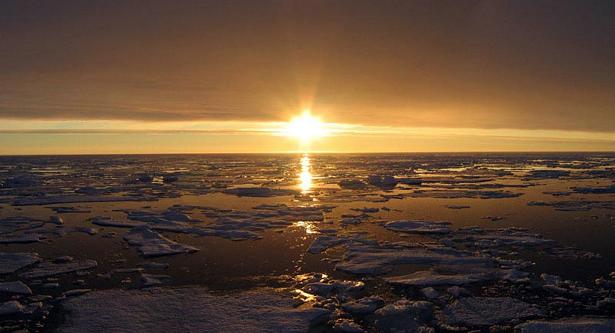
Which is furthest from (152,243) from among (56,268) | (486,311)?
(486,311)

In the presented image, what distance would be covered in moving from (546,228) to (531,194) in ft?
34.3

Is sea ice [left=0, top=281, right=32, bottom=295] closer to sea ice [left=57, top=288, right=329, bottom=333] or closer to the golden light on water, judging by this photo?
sea ice [left=57, top=288, right=329, bottom=333]

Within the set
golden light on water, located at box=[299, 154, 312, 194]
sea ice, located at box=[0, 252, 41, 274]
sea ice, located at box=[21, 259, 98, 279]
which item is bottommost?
sea ice, located at box=[21, 259, 98, 279]

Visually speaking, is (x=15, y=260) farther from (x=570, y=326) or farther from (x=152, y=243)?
(x=570, y=326)

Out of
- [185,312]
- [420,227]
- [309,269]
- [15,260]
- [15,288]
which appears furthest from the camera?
[420,227]

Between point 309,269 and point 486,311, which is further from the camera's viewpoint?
point 309,269

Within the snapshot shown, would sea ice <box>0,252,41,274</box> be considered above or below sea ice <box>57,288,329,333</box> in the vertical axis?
above

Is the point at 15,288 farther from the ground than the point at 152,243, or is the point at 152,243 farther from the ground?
the point at 152,243

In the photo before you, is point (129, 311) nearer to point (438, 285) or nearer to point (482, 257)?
point (438, 285)

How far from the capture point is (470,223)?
15.3 metres

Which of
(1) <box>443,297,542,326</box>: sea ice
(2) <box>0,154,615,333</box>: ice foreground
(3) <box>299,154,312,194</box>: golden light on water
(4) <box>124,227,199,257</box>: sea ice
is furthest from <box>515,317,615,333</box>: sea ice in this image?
(3) <box>299,154,312,194</box>: golden light on water

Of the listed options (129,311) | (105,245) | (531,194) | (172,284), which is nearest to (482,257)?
(172,284)

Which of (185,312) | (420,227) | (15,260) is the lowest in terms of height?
(185,312)

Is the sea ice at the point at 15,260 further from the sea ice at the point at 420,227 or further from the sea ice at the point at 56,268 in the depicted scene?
the sea ice at the point at 420,227
